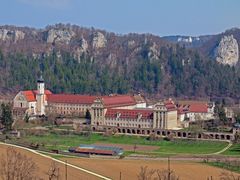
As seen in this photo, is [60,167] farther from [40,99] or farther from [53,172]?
[40,99]

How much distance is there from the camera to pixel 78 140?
5259 centimetres

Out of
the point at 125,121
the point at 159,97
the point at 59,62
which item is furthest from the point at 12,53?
the point at 125,121

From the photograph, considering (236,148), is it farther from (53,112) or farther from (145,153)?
(53,112)

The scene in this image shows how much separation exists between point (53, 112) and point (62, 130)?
445 inches

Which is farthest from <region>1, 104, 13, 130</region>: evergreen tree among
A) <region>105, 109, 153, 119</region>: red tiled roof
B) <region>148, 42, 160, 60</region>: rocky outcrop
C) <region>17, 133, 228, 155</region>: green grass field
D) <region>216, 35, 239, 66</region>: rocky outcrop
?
<region>216, 35, 239, 66</region>: rocky outcrop

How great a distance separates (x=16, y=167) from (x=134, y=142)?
20.8 m

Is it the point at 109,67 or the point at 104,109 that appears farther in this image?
the point at 109,67

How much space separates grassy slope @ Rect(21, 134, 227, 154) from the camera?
48.1 meters

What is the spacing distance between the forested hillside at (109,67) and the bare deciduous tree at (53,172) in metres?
48.0

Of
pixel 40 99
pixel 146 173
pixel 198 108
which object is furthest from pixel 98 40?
pixel 146 173

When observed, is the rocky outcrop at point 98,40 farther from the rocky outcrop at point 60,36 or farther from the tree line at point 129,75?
the tree line at point 129,75

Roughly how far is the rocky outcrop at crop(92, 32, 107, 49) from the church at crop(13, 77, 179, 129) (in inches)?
1535

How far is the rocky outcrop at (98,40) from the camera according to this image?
110m

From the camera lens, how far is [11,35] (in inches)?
4486
